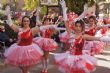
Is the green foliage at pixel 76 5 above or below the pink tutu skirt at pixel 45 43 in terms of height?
above

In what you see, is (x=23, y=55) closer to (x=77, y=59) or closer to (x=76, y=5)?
(x=77, y=59)

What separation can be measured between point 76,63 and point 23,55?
1557 mm

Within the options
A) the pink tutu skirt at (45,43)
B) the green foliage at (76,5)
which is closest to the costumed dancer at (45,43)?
the pink tutu skirt at (45,43)

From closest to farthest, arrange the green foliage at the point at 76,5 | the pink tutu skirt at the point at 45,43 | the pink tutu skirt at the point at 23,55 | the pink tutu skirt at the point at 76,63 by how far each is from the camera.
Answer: the pink tutu skirt at the point at 76,63 → the pink tutu skirt at the point at 23,55 → the pink tutu skirt at the point at 45,43 → the green foliage at the point at 76,5

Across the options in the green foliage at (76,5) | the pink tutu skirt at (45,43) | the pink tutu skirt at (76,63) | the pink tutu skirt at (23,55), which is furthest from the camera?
the green foliage at (76,5)

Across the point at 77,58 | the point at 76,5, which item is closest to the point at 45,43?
the point at 77,58

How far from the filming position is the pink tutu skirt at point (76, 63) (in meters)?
7.07

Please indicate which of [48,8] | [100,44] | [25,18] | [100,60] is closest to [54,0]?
[48,8]

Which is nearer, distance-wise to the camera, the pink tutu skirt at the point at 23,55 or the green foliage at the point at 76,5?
the pink tutu skirt at the point at 23,55

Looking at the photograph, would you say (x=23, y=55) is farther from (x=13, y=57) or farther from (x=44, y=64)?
(x=44, y=64)

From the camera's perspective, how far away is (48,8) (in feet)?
74.9

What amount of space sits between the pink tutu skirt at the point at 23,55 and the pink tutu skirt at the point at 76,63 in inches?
37.5

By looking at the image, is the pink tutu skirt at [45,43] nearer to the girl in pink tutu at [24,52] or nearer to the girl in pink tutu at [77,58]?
the girl in pink tutu at [24,52]

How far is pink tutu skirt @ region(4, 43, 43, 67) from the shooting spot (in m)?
7.98
